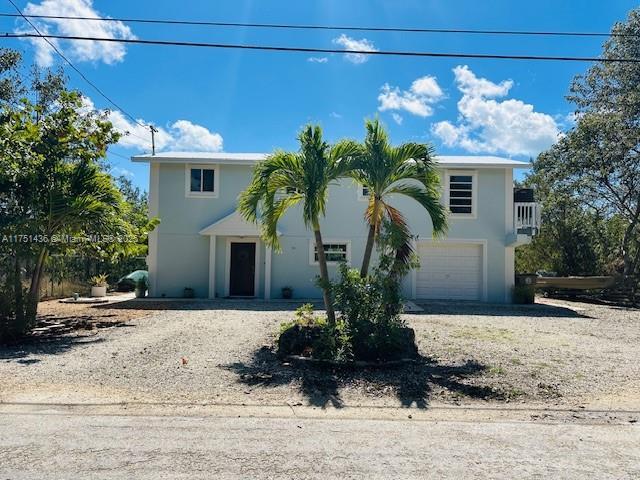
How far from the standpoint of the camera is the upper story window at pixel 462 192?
17969 millimetres

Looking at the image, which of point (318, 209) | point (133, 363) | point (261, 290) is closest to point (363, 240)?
point (261, 290)

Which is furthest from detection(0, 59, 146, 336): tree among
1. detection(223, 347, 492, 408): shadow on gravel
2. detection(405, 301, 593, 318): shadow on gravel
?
detection(405, 301, 593, 318): shadow on gravel

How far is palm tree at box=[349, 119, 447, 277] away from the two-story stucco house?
8.99m

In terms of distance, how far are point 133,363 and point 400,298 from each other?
4307 millimetres

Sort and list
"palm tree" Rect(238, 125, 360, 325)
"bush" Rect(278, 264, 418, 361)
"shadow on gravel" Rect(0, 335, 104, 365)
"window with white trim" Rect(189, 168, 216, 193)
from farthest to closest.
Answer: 1. "window with white trim" Rect(189, 168, 216, 193)
2. "shadow on gravel" Rect(0, 335, 104, 365)
3. "palm tree" Rect(238, 125, 360, 325)
4. "bush" Rect(278, 264, 418, 361)

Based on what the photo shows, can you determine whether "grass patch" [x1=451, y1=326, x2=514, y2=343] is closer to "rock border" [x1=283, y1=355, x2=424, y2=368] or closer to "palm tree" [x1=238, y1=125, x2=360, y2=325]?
"rock border" [x1=283, y1=355, x2=424, y2=368]

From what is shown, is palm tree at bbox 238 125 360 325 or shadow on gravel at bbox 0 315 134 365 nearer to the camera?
palm tree at bbox 238 125 360 325

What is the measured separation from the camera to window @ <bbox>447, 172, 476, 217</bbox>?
18.0 m

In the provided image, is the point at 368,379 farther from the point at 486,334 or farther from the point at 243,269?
the point at 243,269

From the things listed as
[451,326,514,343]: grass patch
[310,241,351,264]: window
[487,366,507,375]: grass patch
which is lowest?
[487,366,507,375]: grass patch

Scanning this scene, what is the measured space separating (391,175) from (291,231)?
9591 mm

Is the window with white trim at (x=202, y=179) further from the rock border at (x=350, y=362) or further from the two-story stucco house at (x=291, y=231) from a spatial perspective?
the rock border at (x=350, y=362)

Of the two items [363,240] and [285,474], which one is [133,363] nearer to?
[285,474]

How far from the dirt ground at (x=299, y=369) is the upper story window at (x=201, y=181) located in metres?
6.53
